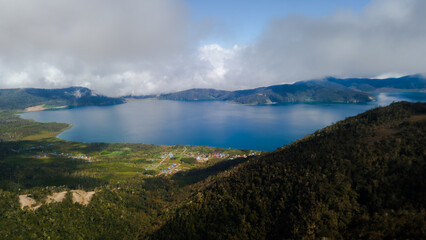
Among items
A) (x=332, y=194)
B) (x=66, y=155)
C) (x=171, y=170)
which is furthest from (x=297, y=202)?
(x=66, y=155)

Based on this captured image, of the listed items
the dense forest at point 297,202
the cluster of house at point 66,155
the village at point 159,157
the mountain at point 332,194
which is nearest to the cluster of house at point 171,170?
the village at point 159,157

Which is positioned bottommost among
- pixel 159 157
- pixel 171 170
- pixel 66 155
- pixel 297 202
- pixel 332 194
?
pixel 171 170

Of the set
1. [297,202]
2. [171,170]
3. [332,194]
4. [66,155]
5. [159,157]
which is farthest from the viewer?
[66,155]

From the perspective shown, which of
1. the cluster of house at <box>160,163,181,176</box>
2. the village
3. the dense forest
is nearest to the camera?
the dense forest

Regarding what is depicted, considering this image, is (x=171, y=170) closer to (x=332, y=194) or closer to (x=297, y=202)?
(x=297, y=202)

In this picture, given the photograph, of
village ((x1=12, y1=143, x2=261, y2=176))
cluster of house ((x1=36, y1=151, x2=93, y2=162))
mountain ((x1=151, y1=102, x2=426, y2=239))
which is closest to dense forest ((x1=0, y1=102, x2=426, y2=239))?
mountain ((x1=151, y1=102, x2=426, y2=239))

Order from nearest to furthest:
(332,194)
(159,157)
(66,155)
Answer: (332,194), (159,157), (66,155)

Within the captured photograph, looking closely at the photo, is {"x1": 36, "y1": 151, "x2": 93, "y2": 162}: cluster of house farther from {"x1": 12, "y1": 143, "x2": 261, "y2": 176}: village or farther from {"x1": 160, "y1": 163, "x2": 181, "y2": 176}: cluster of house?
{"x1": 160, "y1": 163, "x2": 181, "y2": 176}: cluster of house
